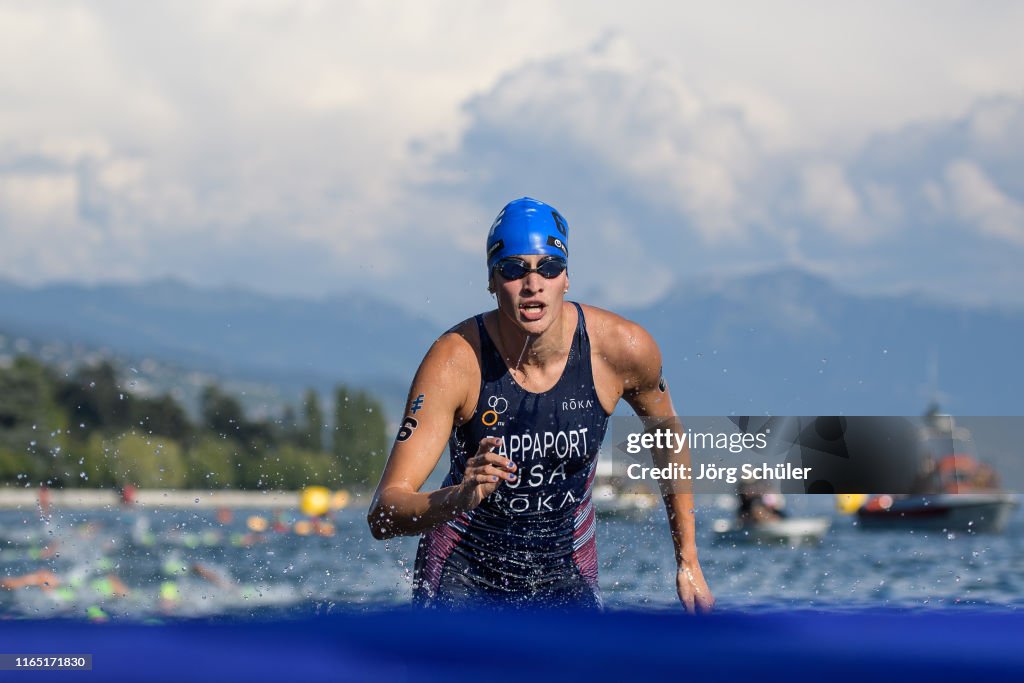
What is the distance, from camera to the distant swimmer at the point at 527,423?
5094mm

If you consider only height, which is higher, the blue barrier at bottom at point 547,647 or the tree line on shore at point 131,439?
the tree line on shore at point 131,439

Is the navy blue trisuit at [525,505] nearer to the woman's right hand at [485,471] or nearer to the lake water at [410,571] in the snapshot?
the lake water at [410,571]

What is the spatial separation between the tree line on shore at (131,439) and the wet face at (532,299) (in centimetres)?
10841

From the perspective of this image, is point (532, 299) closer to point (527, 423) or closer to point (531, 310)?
point (531, 310)

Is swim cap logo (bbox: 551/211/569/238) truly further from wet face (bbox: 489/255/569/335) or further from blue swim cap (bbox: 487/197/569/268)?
wet face (bbox: 489/255/569/335)

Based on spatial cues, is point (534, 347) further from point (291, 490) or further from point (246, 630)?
point (291, 490)

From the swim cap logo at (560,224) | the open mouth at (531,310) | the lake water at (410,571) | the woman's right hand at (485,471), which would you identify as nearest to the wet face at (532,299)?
the open mouth at (531,310)

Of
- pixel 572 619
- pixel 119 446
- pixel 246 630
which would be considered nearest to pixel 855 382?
pixel 572 619

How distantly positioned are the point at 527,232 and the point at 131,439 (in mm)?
140609

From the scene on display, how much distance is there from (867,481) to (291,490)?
508 ft

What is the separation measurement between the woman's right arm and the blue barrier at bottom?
0.81 metres

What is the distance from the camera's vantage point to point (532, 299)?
5090 mm

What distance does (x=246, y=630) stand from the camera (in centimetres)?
349

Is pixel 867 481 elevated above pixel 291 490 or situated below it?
below
